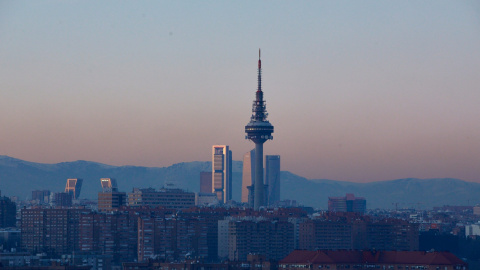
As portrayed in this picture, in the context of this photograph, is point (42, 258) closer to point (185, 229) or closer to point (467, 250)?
point (185, 229)

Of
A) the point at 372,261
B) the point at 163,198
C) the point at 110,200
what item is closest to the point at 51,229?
the point at 110,200

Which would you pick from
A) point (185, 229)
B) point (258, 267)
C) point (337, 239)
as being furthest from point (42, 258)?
point (337, 239)

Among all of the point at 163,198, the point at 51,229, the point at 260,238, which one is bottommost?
the point at 260,238

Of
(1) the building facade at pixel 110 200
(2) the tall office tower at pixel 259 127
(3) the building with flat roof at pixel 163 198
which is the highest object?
(2) the tall office tower at pixel 259 127

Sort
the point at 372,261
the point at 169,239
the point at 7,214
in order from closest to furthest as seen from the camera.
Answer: the point at 372,261
the point at 169,239
the point at 7,214

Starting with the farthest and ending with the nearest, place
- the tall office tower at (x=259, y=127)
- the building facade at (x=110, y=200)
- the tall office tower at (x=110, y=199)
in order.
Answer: the tall office tower at (x=259, y=127) < the tall office tower at (x=110, y=199) < the building facade at (x=110, y=200)

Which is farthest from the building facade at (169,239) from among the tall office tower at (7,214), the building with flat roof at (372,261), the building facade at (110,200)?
the tall office tower at (7,214)

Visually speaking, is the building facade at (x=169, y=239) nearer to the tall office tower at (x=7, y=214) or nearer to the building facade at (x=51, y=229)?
the building facade at (x=51, y=229)

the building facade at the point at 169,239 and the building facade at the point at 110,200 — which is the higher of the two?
the building facade at the point at 110,200

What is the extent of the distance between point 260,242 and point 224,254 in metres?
3.61

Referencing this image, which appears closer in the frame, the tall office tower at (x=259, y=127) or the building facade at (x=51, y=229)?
the building facade at (x=51, y=229)

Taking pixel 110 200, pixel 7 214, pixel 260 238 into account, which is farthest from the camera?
pixel 110 200

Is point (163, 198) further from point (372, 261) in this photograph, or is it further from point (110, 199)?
point (372, 261)

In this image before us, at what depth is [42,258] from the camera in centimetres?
10031
